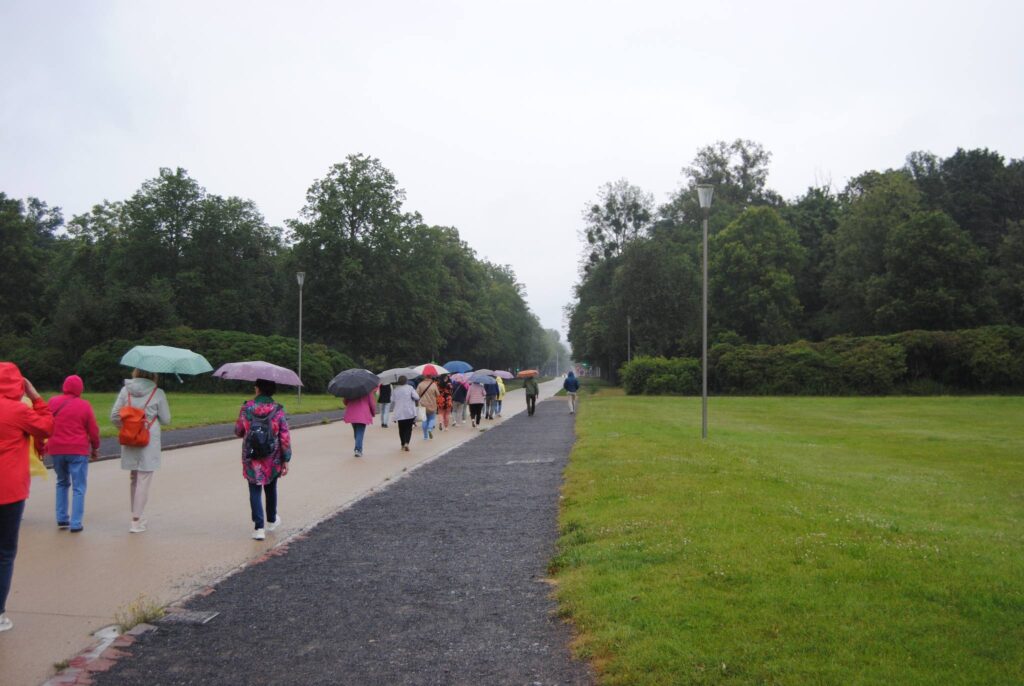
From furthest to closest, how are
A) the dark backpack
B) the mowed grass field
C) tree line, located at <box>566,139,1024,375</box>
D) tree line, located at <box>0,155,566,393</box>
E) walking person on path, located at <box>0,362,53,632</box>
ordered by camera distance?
tree line, located at <box>566,139,1024,375</box>
tree line, located at <box>0,155,566,393</box>
the dark backpack
walking person on path, located at <box>0,362,53,632</box>
the mowed grass field

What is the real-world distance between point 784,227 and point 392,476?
6574 centimetres

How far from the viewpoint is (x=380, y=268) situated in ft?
211

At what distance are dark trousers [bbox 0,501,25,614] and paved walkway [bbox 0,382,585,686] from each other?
1.03 feet

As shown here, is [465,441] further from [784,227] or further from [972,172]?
[972,172]

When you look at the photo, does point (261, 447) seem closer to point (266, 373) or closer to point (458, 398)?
point (266, 373)

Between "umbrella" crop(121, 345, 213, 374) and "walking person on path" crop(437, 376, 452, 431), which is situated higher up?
"umbrella" crop(121, 345, 213, 374)

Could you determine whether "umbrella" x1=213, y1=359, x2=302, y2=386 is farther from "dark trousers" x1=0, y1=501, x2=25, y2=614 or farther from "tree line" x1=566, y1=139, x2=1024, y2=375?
"tree line" x1=566, y1=139, x2=1024, y2=375

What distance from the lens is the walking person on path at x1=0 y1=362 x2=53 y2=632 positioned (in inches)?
227

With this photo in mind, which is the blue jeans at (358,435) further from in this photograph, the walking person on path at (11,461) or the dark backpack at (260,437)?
the walking person on path at (11,461)

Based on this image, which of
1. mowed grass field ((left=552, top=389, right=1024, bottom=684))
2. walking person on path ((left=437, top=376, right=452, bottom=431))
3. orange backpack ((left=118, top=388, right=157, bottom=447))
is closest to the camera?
mowed grass field ((left=552, top=389, right=1024, bottom=684))

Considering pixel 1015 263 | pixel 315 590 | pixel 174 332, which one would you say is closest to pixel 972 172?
pixel 1015 263

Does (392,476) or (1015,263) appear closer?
(392,476)

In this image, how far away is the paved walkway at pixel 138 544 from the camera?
231 inches

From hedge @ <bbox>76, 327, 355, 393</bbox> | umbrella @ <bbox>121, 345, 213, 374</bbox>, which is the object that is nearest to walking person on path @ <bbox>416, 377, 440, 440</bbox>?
umbrella @ <bbox>121, 345, 213, 374</bbox>
